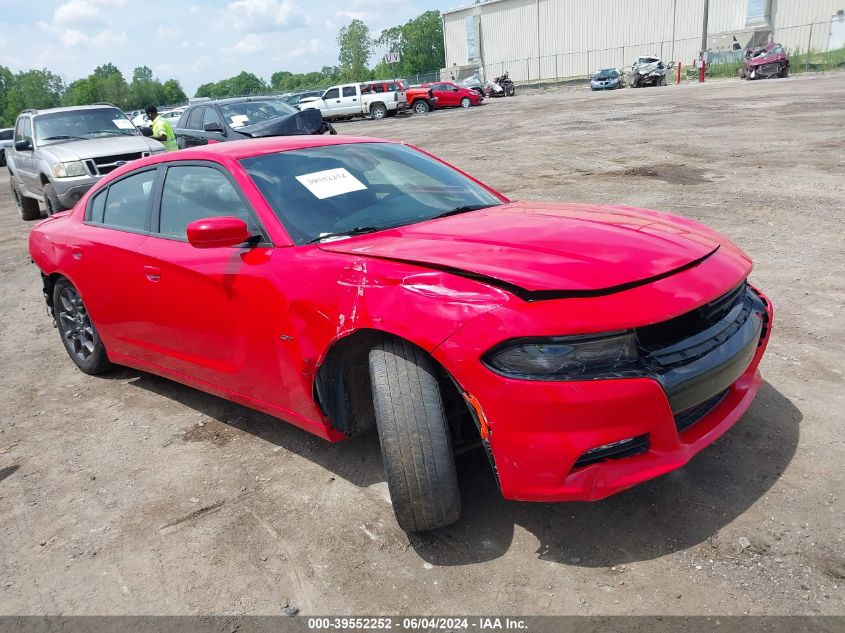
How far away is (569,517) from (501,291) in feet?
3.46

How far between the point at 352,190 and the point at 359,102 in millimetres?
31047

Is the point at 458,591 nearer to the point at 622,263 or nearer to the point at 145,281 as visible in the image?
the point at 622,263

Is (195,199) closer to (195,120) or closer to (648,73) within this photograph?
(195,120)

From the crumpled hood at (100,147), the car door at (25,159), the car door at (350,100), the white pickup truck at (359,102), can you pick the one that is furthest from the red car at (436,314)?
A: the car door at (350,100)

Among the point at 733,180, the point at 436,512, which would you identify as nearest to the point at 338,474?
the point at 436,512

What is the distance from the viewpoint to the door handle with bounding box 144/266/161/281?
12.3ft

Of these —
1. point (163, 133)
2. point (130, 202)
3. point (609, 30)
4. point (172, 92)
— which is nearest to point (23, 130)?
point (163, 133)

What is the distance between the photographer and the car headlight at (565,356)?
Result: 7.79ft

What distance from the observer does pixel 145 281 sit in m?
3.86

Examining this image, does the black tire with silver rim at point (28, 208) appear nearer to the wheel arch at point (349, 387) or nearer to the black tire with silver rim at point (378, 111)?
the wheel arch at point (349, 387)

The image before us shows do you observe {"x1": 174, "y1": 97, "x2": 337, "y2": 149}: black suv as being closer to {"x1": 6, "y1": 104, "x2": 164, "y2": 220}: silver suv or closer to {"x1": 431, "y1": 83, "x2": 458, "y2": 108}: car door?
{"x1": 6, "y1": 104, "x2": 164, "y2": 220}: silver suv

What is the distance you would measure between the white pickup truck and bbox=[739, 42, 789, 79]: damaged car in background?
54.6 ft

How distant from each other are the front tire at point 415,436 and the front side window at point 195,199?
112 centimetres

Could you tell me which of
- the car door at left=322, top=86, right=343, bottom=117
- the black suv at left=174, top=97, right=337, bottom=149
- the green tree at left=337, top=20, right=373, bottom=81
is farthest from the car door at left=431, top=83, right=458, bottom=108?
the green tree at left=337, top=20, right=373, bottom=81
